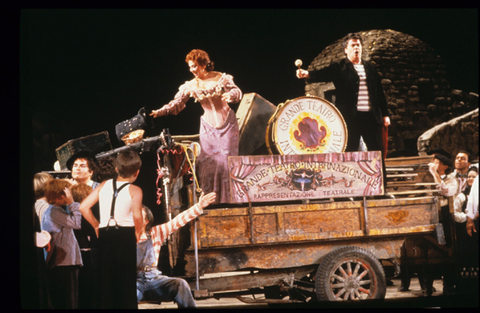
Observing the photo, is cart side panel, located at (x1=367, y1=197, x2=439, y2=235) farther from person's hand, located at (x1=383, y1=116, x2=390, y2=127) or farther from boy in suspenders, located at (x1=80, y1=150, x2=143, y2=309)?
boy in suspenders, located at (x1=80, y1=150, x2=143, y2=309)

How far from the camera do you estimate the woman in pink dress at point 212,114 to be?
21.6 ft

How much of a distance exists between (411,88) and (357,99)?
7.26 ft

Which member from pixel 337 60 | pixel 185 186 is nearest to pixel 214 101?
pixel 185 186

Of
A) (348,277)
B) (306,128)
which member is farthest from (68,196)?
(348,277)

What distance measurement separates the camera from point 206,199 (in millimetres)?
6383

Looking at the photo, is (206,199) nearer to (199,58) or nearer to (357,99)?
(199,58)

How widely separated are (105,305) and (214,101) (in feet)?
8.89

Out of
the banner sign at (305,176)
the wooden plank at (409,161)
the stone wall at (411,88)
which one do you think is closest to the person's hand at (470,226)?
the wooden plank at (409,161)

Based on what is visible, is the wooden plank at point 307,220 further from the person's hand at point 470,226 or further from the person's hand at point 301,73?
the person's hand at point 301,73

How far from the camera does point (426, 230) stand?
6.88 metres

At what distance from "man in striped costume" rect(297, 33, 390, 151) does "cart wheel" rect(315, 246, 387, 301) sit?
4.92ft

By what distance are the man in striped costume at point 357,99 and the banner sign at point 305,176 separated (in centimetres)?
48

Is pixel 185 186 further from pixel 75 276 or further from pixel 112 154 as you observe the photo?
pixel 75 276

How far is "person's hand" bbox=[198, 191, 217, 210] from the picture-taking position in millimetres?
6309
